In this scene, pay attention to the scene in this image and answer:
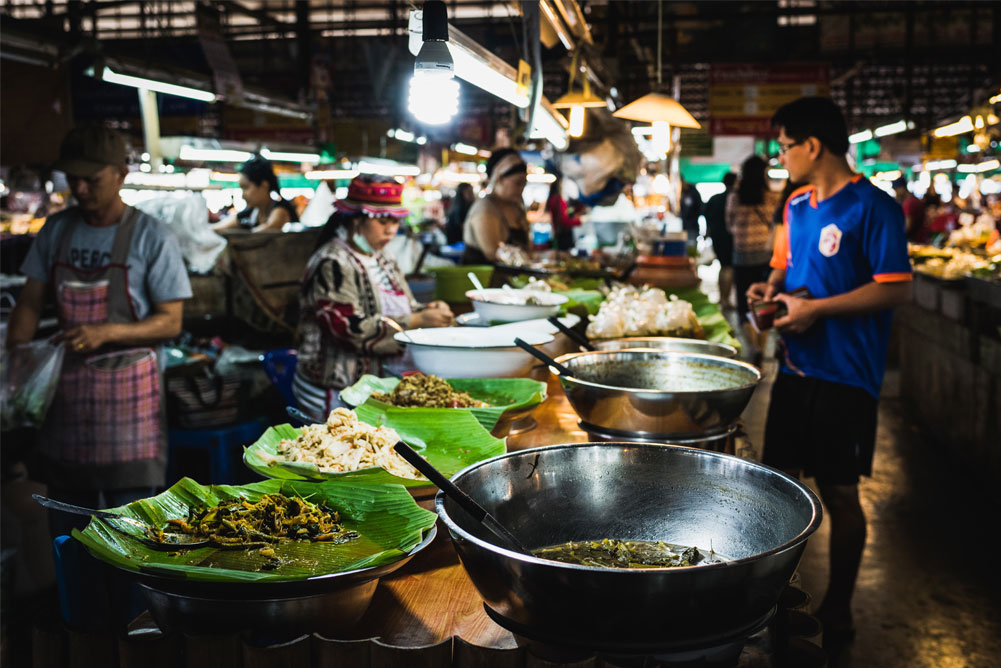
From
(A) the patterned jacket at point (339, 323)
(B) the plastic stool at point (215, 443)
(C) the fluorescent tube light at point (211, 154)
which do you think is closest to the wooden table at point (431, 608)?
(A) the patterned jacket at point (339, 323)

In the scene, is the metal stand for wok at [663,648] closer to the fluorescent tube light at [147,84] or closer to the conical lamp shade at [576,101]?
the conical lamp shade at [576,101]

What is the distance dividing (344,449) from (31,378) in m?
2.11

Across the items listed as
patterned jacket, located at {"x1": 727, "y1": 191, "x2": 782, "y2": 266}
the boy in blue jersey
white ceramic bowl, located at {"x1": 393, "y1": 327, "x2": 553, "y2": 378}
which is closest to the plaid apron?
white ceramic bowl, located at {"x1": 393, "y1": 327, "x2": 553, "y2": 378}

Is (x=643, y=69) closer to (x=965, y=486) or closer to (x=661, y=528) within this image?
(x=965, y=486)

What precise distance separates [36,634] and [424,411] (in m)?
1.01

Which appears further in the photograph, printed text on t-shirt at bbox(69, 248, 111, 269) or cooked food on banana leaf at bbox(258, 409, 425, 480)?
printed text on t-shirt at bbox(69, 248, 111, 269)

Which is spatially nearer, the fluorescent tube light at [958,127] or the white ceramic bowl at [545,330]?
the white ceramic bowl at [545,330]

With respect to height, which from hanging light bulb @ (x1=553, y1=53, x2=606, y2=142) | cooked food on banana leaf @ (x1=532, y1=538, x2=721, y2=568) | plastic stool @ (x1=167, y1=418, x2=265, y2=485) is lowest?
plastic stool @ (x1=167, y1=418, x2=265, y2=485)

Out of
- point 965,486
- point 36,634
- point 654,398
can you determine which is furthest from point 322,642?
point 965,486

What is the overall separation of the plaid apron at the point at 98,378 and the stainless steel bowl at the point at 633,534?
7.63 ft

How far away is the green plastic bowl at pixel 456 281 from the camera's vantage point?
206 inches

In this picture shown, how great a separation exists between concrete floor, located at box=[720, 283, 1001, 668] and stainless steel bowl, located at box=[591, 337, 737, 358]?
37 centimetres

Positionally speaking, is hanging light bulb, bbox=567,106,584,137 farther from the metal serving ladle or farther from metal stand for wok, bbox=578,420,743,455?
the metal serving ladle

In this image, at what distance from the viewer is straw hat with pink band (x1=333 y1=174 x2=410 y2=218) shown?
140 inches
